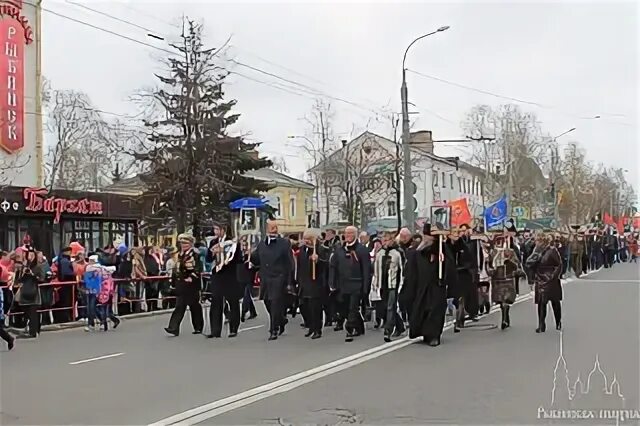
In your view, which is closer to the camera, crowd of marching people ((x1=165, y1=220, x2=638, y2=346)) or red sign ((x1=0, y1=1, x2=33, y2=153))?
crowd of marching people ((x1=165, y1=220, x2=638, y2=346))

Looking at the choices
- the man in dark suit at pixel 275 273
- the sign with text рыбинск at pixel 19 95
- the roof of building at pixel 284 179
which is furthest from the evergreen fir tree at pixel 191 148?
the roof of building at pixel 284 179

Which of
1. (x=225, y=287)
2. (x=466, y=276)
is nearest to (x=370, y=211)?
(x=466, y=276)

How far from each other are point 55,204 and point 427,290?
1687 centimetres

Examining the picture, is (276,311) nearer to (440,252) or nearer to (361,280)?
(361,280)

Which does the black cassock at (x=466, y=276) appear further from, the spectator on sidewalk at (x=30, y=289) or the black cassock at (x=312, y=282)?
the spectator on sidewalk at (x=30, y=289)

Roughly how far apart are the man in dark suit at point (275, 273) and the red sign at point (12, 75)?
2854cm

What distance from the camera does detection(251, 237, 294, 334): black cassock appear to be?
620 inches

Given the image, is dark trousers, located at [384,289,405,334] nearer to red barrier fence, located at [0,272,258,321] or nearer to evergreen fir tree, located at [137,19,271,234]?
red barrier fence, located at [0,272,258,321]

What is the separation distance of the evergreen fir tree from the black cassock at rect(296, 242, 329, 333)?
2322 centimetres

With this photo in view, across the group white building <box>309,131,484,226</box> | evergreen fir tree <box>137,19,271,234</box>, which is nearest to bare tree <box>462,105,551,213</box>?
white building <box>309,131,484,226</box>

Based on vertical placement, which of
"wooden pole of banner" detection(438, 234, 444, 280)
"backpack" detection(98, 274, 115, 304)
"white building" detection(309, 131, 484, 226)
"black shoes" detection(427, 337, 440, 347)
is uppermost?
"white building" detection(309, 131, 484, 226)

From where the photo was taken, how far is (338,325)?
1703 centimetres

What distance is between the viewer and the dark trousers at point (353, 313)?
611 inches

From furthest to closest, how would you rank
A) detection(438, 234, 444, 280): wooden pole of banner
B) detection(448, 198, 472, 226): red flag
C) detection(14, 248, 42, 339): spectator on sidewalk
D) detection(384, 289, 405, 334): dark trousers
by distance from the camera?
detection(448, 198, 472, 226): red flag, detection(14, 248, 42, 339): spectator on sidewalk, detection(384, 289, 405, 334): dark trousers, detection(438, 234, 444, 280): wooden pole of banner
